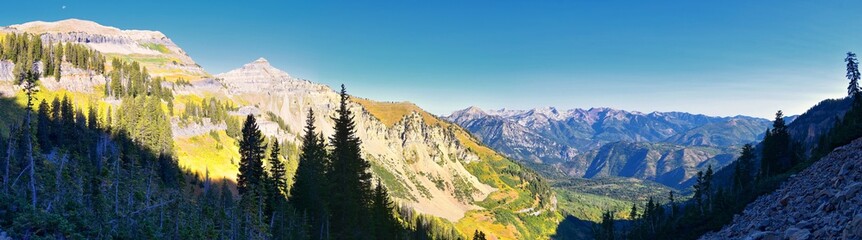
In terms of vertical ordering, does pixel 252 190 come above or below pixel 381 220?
above

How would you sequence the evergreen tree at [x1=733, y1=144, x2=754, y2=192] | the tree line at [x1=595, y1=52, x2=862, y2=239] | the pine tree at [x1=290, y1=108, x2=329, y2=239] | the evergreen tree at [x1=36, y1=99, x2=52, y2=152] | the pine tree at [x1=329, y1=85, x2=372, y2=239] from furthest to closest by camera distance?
the evergreen tree at [x1=733, y1=144, x2=754, y2=192] < the evergreen tree at [x1=36, y1=99, x2=52, y2=152] < the tree line at [x1=595, y1=52, x2=862, y2=239] < the pine tree at [x1=290, y1=108, x2=329, y2=239] < the pine tree at [x1=329, y1=85, x2=372, y2=239]

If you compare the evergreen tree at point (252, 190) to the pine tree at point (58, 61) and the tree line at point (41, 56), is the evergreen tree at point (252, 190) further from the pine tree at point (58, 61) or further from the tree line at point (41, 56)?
the pine tree at point (58, 61)

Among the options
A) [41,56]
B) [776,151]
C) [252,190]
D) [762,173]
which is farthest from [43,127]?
[776,151]

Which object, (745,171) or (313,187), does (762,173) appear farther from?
(313,187)

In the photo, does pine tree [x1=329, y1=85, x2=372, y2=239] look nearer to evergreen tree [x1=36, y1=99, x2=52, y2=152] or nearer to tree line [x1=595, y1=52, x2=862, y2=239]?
tree line [x1=595, y1=52, x2=862, y2=239]

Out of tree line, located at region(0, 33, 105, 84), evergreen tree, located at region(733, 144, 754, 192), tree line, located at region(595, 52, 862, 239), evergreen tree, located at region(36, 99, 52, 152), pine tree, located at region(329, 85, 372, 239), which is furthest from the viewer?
tree line, located at region(0, 33, 105, 84)

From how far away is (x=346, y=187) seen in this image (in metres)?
49.0

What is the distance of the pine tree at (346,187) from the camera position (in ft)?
159

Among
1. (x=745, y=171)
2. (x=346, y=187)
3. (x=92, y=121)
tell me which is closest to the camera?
(x=346, y=187)

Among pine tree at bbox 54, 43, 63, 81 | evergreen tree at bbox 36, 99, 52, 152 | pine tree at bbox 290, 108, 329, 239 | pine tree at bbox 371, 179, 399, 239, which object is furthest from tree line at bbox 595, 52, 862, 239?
pine tree at bbox 54, 43, 63, 81

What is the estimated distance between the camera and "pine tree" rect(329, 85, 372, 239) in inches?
1912

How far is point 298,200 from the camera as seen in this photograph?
69.1 meters

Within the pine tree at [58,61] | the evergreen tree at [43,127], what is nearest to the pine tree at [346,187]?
the evergreen tree at [43,127]

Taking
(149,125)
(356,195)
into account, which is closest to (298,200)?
(356,195)
